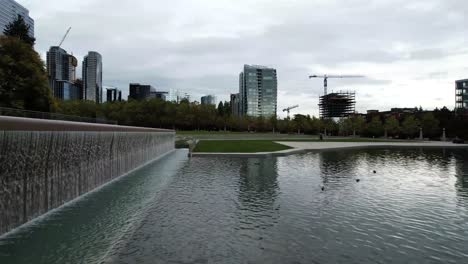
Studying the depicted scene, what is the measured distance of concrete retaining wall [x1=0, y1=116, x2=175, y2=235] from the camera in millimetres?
9188

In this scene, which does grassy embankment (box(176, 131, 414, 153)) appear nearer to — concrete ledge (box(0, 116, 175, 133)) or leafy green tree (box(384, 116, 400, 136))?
leafy green tree (box(384, 116, 400, 136))

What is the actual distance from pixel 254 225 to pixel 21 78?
3541cm

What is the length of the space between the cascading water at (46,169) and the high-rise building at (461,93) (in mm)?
157805

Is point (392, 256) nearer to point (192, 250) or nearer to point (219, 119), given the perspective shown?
point (192, 250)

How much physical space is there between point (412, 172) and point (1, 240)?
2303 centimetres

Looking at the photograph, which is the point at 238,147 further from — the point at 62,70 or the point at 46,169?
the point at 62,70

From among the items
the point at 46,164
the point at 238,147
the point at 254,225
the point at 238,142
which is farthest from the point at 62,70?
the point at 254,225

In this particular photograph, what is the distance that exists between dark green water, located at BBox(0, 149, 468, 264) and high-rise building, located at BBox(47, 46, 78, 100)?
14455 centimetres

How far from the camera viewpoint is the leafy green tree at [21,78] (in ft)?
115

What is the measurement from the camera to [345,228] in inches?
398

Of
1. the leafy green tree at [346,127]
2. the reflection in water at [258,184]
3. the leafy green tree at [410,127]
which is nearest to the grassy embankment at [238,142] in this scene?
the reflection in water at [258,184]

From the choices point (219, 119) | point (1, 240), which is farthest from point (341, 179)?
point (219, 119)

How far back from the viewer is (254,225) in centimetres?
1031

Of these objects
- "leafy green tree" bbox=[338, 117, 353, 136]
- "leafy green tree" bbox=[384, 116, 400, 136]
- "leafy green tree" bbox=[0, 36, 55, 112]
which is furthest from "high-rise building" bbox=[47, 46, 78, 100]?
"leafy green tree" bbox=[384, 116, 400, 136]
